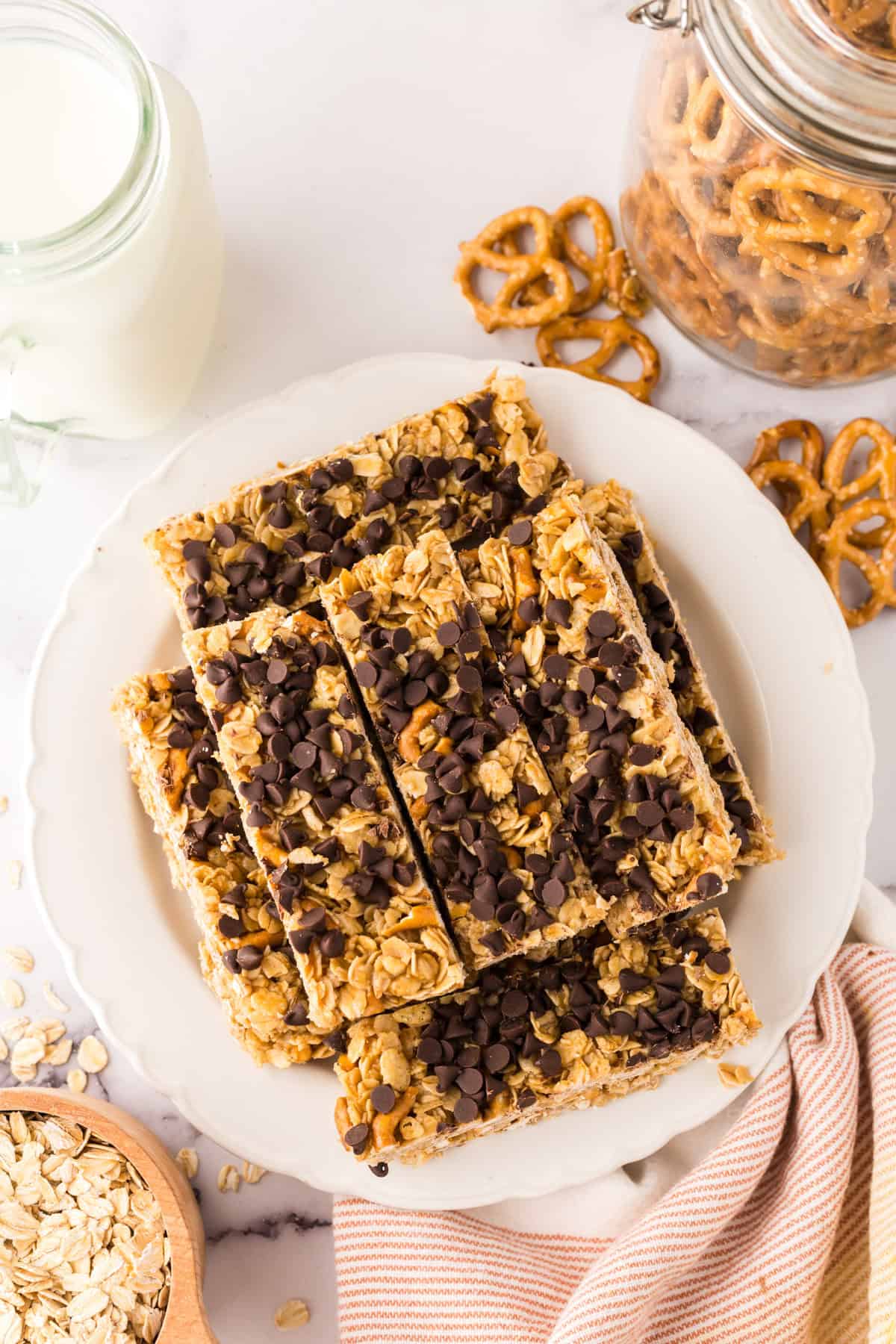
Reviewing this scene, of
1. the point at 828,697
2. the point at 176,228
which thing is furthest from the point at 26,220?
the point at 828,697

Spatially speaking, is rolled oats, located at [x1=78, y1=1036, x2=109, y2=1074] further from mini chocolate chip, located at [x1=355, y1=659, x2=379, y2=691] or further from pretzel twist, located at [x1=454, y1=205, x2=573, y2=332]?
pretzel twist, located at [x1=454, y1=205, x2=573, y2=332]

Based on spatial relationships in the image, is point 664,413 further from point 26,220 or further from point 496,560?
point 26,220

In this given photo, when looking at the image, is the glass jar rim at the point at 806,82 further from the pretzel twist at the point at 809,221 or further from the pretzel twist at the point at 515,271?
the pretzel twist at the point at 515,271

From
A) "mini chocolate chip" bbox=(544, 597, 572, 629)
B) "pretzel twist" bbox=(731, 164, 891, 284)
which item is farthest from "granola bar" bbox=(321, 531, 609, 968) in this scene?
"pretzel twist" bbox=(731, 164, 891, 284)

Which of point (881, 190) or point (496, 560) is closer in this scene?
point (881, 190)

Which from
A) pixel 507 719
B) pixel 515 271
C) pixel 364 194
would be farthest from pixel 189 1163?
pixel 364 194
